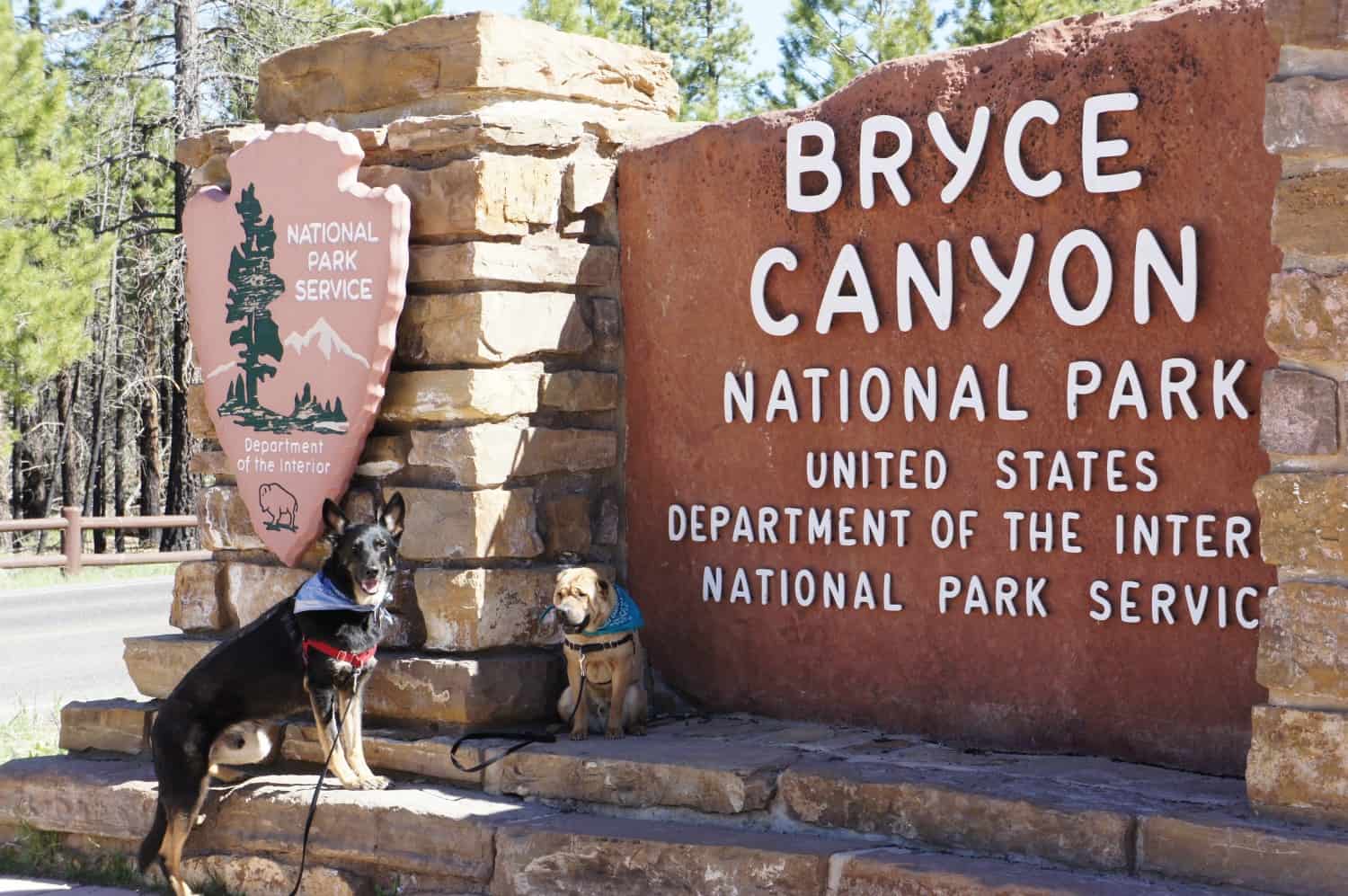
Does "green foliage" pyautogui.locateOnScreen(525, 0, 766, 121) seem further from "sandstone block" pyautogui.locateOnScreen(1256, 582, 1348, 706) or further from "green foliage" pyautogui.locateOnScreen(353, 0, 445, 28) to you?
"sandstone block" pyautogui.locateOnScreen(1256, 582, 1348, 706)

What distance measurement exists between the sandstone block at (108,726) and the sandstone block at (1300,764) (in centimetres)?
429

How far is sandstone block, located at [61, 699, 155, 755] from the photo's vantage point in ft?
21.9

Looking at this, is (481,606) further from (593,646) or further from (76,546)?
(76,546)

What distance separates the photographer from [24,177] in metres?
20.1

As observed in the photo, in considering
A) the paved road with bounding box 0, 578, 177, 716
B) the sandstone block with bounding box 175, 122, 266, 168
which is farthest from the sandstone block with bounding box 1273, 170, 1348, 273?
the paved road with bounding box 0, 578, 177, 716

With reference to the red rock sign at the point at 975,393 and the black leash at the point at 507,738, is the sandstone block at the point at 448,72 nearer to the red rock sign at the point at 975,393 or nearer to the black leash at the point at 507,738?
the red rock sign at the point at 975,393

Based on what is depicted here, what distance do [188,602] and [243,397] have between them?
95 cm

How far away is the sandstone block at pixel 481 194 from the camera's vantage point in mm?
5992

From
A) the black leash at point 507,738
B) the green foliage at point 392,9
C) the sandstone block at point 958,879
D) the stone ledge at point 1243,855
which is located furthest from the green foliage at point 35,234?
the stone ledge at point 1243,855

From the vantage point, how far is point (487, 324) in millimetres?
5973

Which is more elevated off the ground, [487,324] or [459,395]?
[487,324]

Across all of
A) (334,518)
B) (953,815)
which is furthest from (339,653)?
(953,815)

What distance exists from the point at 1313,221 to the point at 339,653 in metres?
3.37

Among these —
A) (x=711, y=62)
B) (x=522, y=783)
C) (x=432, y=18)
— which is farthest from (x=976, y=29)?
(x=522, y=783)
